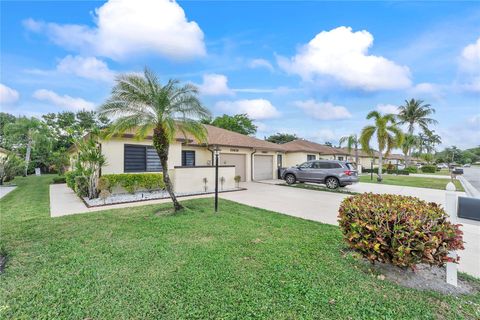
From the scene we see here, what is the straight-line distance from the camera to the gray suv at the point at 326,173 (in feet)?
44.0

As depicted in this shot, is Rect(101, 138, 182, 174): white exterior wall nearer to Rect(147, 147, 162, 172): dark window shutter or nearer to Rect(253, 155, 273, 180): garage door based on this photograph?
Rect(147, 147, 162, 172): dark window shutter

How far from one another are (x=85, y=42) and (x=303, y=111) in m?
19.1

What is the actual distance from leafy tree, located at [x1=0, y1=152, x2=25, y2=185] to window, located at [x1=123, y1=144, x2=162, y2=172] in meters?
10.7

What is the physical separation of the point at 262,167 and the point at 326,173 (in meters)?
6.07

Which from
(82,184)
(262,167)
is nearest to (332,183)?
(262,167)

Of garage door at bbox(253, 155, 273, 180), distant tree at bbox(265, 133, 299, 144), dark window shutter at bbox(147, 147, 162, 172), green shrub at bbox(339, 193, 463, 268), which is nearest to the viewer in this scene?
green shrub at bbox(339, 193, 463, 268)

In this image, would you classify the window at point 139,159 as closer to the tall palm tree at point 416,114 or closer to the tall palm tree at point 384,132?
the tall palm tree at point 384,132

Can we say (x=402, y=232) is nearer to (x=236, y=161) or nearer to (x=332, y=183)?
(x=332, y=183)

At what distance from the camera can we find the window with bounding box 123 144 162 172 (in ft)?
37.0

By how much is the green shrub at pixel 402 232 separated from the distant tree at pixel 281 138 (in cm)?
4180

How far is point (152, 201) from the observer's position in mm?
9391

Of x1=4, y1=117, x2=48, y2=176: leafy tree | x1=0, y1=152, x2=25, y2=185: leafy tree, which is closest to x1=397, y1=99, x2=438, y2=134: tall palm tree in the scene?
x1=0, y1=152, x2=25, y2=185: leafy tree

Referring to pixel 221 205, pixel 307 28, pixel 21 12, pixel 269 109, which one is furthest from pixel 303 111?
pixel 21 12

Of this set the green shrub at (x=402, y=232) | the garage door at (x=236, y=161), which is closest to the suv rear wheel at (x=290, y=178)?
the garage door at (x=236, y=161)
